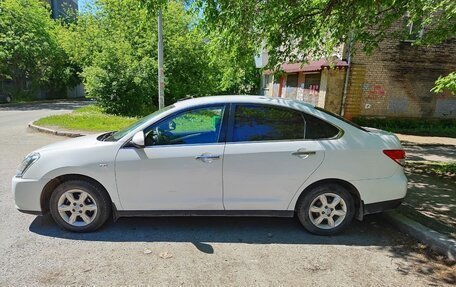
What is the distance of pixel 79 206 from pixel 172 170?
1.18m

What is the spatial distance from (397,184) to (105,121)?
11.1 metres

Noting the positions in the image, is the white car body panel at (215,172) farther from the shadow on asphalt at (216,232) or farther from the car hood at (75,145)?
the shadow on asphalt at (216,232)

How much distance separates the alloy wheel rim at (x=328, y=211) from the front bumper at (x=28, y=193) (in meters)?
3.15

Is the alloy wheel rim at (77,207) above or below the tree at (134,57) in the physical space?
below

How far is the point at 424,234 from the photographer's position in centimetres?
385

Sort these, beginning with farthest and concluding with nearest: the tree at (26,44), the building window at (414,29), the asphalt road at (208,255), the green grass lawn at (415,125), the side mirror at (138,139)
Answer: the tree at (26,44) → the green grass lawn at (415,125) → the building window at (414,29) → the side mirror at (138,139) → the asphalt road at (208,255)

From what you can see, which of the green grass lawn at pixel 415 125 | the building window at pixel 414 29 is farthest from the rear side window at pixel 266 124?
the green grass lawn at pixel 415 125

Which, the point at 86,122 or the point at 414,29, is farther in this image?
the point at 86,122

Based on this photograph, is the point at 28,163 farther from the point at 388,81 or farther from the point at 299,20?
the point at 388,81

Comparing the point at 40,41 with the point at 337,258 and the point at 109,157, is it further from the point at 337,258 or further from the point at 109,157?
the point at 337,258

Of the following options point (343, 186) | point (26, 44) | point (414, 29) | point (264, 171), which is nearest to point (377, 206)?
point (343, 186)

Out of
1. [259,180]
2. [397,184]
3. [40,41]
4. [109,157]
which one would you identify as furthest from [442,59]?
[40,41]

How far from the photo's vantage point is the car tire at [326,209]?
3916 millimetres

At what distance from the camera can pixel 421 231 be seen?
3.91 m
